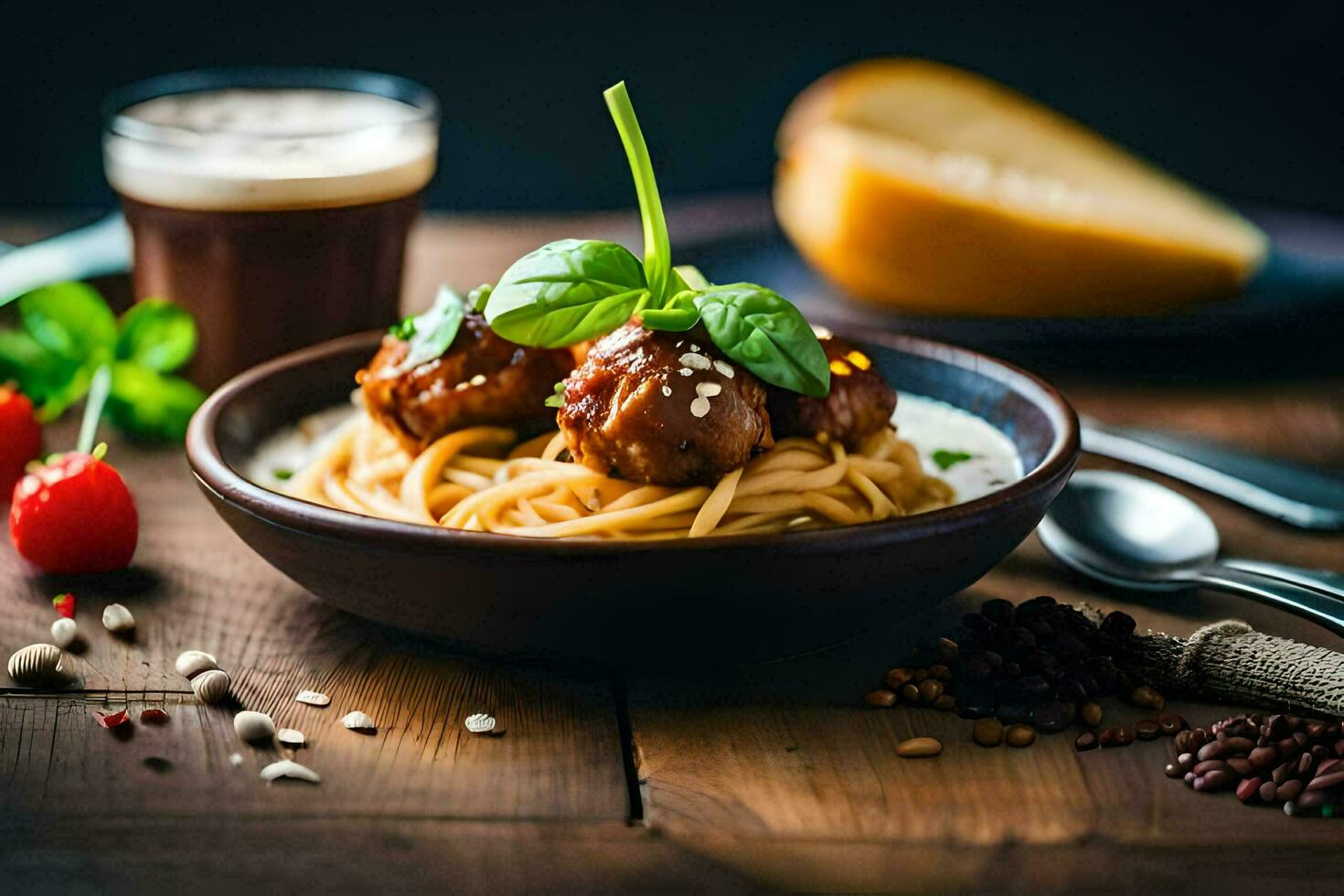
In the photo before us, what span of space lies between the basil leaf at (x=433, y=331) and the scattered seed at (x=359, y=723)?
790 millimetres

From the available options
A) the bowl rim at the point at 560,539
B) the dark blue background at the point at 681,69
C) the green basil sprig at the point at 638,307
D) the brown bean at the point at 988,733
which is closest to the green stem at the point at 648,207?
the green basil sprig at the point at 638,307

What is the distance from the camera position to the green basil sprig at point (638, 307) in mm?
2639

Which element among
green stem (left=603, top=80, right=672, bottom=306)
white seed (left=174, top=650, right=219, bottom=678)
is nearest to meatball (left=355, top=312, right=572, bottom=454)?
green stem (left=603, top=80, right=672, bottom=306)

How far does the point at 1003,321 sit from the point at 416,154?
1.96m

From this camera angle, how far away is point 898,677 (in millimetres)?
2707

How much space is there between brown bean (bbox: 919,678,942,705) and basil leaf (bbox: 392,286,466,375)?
1169mm

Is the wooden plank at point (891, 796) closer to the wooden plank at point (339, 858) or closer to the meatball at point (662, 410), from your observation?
the wooden plank at point (339, 858)

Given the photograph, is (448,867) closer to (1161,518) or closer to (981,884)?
(981,884)

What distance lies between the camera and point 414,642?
9.55 feet

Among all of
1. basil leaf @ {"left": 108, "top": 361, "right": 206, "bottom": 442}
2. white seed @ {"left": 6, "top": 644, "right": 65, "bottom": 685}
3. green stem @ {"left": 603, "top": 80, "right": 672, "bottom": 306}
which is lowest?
basil leaf @ {"left": 108, "top": 361, "right": 206, "bottom": 442}

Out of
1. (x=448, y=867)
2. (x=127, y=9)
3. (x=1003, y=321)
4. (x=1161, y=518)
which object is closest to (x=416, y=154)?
(x=1003, y=321)

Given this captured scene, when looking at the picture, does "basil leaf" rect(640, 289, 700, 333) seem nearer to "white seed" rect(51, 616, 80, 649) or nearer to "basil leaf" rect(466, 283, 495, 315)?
"basil leaf" rect(466, 283, 495, 315)

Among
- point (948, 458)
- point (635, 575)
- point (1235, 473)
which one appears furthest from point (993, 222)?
point (635, 575)

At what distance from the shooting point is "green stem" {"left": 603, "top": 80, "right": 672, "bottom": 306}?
9.11 ft
